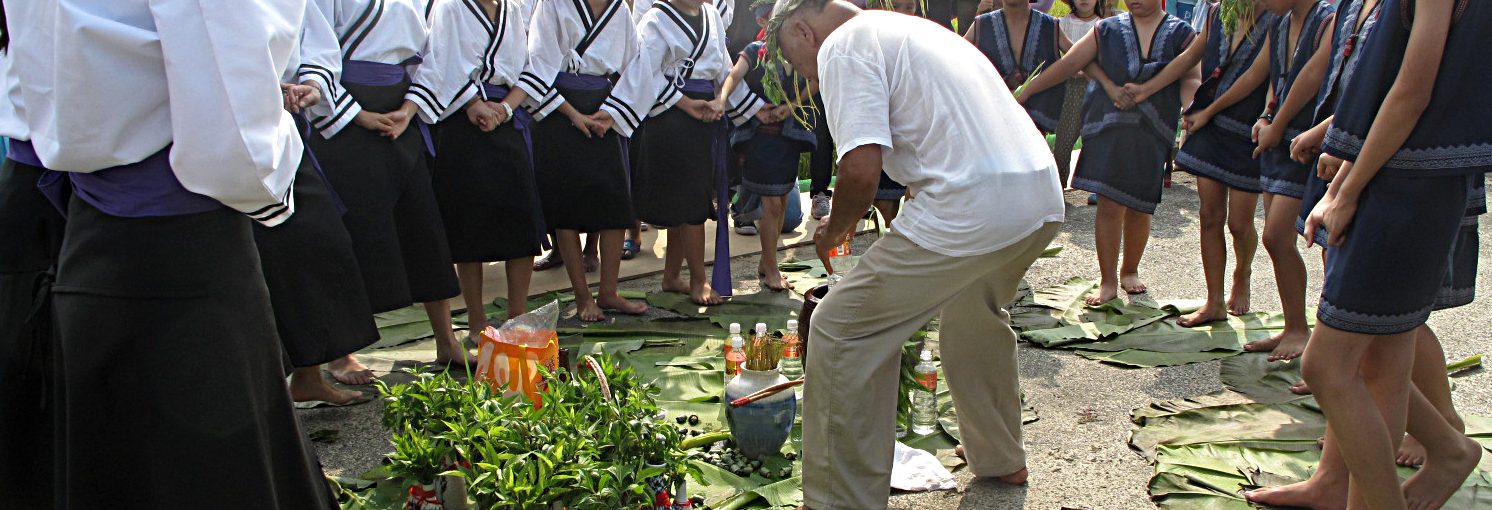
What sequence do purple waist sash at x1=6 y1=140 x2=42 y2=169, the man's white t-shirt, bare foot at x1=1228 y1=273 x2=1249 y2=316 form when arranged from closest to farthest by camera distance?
purple waist sash at x1=6 y1=140 x2=42 y2=169
the man's white t-shirt
bare foot at x1=1228 y1=273 x2=1249 y2=316

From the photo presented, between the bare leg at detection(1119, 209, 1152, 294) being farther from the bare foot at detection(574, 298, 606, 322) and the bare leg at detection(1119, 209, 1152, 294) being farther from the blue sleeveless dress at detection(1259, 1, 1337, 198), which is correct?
the bare foot at detection(574, 298, 606, 322)

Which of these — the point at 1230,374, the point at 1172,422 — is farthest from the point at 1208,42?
the point at 1172,422

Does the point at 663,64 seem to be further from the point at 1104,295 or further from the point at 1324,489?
the point at 1324,489

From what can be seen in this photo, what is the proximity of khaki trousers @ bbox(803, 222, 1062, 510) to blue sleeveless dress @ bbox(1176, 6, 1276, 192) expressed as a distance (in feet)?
7.46

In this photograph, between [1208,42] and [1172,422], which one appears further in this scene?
[1208,42]

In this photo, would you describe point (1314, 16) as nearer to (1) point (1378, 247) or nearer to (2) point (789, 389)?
(1) point (1378, 247)

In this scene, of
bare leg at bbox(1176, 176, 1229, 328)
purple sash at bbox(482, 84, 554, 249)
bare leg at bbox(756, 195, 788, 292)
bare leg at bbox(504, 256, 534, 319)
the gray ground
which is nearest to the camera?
the gray ground

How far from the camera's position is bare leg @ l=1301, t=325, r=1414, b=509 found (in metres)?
2.85

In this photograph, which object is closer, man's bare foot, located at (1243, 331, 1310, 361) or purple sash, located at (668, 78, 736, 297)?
man's bare foot, located at (1243, 331, 1310, 361)

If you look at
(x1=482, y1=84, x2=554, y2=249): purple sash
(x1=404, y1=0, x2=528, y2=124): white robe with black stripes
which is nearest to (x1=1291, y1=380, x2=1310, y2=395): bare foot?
(x1=482, y1=84, x2=554, y2=249): purple sash

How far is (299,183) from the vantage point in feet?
12.2

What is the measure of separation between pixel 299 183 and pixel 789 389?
1760 millimetres

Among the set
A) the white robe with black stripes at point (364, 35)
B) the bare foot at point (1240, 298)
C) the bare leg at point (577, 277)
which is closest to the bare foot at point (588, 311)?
the bare leg at point (577, 277)

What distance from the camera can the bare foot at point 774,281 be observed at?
610 cm
